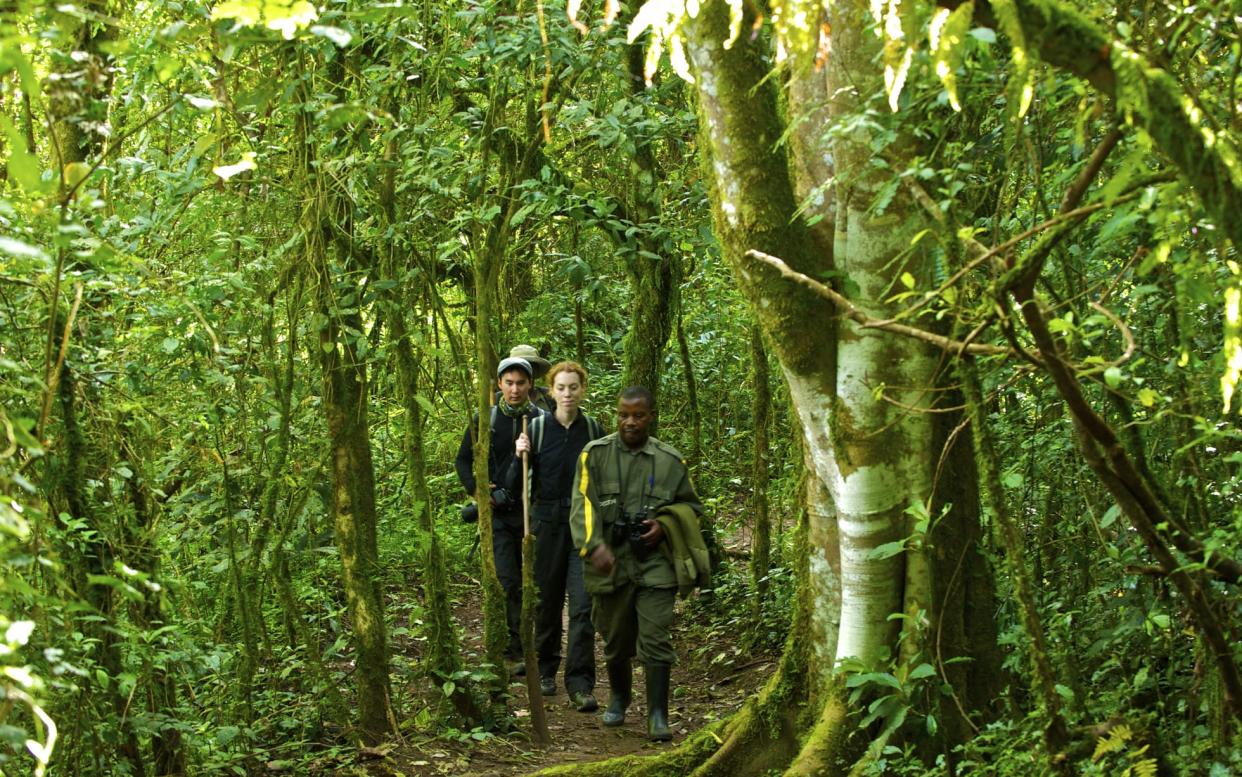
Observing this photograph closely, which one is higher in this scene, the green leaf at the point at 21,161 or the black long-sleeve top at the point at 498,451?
the black long-sleeve top at the point at 498,451

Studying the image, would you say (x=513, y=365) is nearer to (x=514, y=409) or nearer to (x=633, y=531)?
(x=514, y=409)

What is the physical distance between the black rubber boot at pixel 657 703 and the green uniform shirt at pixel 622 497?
0.52 meters

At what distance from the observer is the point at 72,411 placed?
5.09 metres

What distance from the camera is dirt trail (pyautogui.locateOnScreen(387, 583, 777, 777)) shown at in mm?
6539

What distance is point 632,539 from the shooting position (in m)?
7.14

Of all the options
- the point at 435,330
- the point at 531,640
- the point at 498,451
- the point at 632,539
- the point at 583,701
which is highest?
the point at 435,330

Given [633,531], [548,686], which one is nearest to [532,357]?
[633,531]

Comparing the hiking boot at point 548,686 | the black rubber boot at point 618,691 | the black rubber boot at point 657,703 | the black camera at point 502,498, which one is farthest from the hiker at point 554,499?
the black rubber boot at point 657,703

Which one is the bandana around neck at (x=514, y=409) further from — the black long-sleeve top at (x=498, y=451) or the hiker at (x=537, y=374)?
the hiker at (x=537, y=374)

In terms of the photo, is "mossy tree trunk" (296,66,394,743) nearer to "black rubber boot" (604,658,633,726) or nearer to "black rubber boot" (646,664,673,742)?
"black rubber boot" (604,658,633,726)

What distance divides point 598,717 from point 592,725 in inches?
7.7

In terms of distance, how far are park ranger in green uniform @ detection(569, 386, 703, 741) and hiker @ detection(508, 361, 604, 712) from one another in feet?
3.19

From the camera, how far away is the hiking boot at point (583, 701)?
7.78 metres

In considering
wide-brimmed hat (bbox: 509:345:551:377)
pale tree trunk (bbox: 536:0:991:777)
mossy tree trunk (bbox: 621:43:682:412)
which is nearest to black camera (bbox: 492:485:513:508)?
wide-brimmed hat (bbox: 509:345:551:377)
